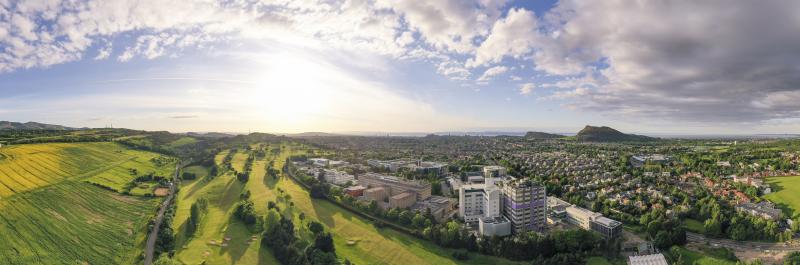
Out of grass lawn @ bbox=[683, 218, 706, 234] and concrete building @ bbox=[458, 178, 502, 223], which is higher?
concrete building @ bbox=[458, 178, 502, 223]

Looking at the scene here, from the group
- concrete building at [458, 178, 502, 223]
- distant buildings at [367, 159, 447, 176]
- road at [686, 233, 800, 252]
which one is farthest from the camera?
distant buildings at [367, 159, 447, 176]

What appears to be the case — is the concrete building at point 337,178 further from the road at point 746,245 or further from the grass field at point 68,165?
the road at point 746,245

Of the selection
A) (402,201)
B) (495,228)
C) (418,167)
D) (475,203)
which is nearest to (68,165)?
(402,201)

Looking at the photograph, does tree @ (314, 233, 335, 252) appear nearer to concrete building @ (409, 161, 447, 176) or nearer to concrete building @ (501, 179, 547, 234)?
concrete building @ (501, 179, 547, 234)

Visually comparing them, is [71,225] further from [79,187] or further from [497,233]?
[497,233]

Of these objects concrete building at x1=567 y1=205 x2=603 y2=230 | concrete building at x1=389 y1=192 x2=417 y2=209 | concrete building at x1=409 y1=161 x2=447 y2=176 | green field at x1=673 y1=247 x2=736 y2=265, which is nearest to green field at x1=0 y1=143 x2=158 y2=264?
concrete building at x1=389 y1=192 x2=417 y2=209

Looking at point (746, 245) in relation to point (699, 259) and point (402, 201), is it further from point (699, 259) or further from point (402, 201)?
point (402, 201)
